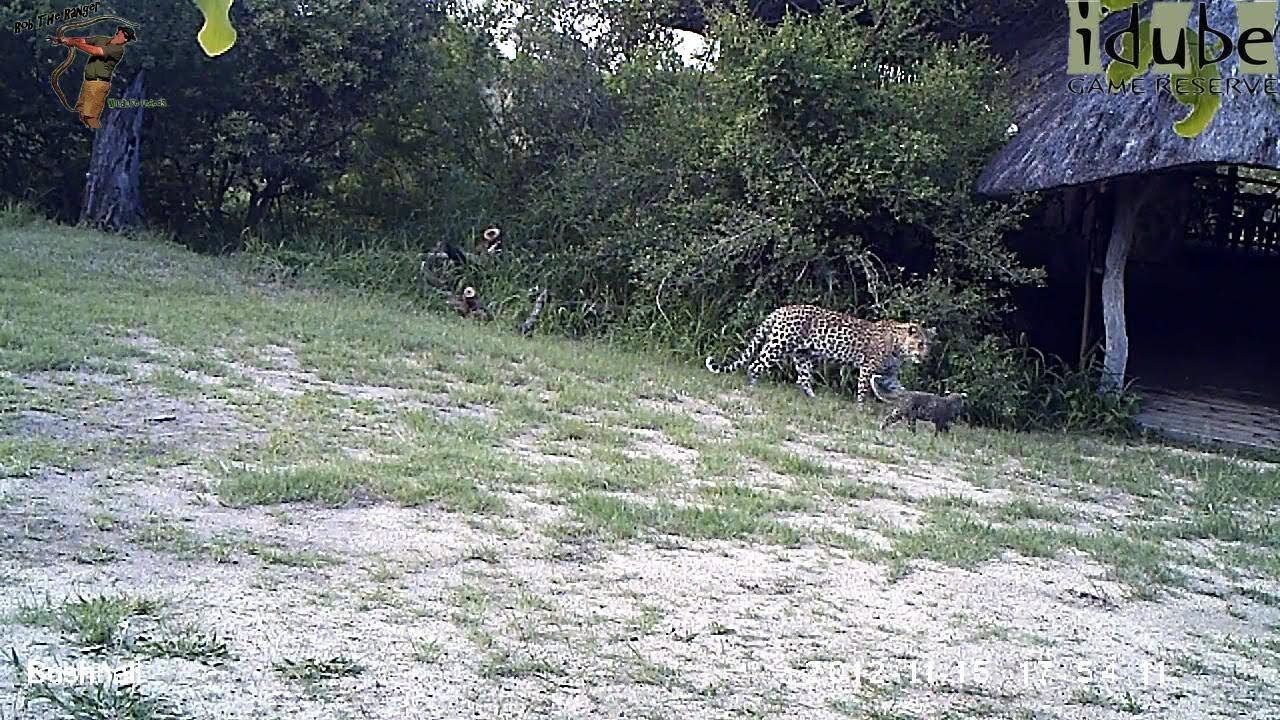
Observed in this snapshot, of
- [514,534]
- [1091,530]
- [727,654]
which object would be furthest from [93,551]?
[1091,530]

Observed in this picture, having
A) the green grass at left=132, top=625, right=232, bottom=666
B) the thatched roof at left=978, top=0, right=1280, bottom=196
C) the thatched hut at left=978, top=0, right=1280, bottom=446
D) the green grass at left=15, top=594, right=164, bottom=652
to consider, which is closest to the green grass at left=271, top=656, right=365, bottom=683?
the green grass at left=132, top=625, right=232, bottom=666

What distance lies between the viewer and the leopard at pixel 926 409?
8258 mm

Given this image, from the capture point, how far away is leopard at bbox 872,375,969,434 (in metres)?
8.26

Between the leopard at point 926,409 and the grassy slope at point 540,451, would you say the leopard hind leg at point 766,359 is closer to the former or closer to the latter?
the grassy slope at point 540,451

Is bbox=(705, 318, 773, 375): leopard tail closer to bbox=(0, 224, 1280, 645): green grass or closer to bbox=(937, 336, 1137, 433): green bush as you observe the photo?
bbox=(0, 224, 1280, 645): green grass

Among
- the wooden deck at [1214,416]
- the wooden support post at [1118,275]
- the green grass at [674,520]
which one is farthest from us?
the wooden support post at [1118,275]

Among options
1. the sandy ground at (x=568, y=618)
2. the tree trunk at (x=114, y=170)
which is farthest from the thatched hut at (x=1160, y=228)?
the tree trunk at (x=114, y=170)

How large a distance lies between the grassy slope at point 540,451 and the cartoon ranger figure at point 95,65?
9.57 feet

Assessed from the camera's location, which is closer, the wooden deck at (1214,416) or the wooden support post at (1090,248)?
the wooden deck at (1214,416)

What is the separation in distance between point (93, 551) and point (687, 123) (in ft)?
24.1

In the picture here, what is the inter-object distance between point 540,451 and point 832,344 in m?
3.08

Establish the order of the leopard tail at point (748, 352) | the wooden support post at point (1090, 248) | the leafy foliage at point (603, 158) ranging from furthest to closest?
the wooden support post at point (1090, 248), the leafy foliage at point (603, 158), the leopard tail at point (748, 352)

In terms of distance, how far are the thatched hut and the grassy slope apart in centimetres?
170

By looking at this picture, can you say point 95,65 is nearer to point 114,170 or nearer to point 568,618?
point 114,170
